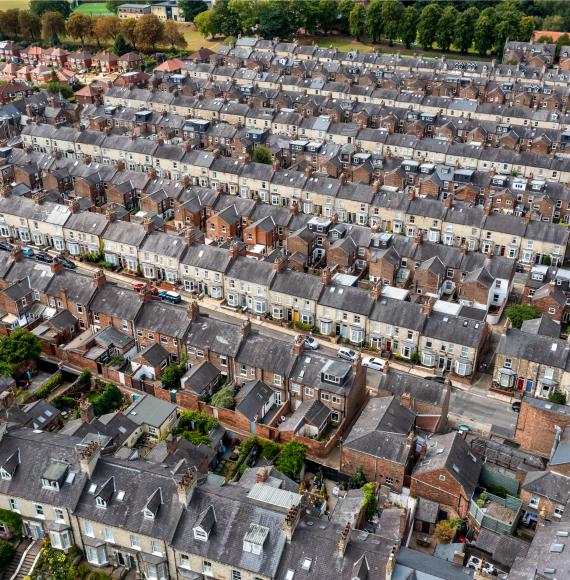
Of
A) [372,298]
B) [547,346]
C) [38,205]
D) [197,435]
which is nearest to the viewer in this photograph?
[197,435]

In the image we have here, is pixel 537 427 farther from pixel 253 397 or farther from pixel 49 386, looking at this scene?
pixel 49 386

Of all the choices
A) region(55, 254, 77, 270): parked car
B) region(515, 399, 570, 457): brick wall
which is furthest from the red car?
region(515, 399, 570, 457): brick wall

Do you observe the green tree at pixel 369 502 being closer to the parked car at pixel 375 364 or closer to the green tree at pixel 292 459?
the green tree at pixel 292 459

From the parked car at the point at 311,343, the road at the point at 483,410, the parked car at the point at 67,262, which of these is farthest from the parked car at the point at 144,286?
the road at the point at 483,410

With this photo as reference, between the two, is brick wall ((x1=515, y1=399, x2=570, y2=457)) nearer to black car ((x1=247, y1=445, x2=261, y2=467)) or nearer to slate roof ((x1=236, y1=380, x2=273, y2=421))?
slate roof ((x1=236, y1=380, x2=273, y2=421))

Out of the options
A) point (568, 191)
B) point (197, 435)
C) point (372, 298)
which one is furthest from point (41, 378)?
point (568, 191)

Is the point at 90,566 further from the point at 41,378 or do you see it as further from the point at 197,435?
the point at 41,378

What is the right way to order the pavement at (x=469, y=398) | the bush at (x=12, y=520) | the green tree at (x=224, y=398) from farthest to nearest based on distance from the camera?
1. the pavement at (x=469, y=398)
2. the green tree at (x=224, y=398)
3. the bush at (x=12, y=520)
